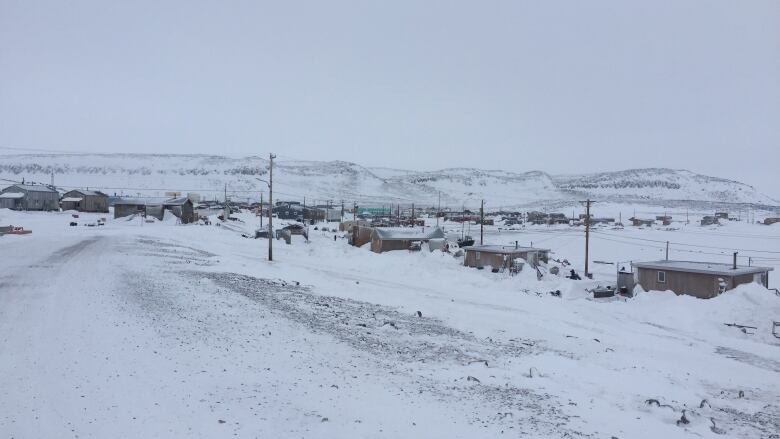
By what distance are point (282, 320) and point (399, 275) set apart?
1607 centimetres

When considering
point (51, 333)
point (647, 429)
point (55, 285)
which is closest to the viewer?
point (647, 429)

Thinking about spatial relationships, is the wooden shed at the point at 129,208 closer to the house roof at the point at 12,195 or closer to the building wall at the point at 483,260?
the house roof at the point at 12,195

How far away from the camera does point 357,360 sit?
12.6 meters

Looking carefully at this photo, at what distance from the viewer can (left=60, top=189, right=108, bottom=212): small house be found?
83125 millimetres

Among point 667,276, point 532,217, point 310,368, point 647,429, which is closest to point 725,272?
point 667,276

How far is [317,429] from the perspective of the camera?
8586 millimetres

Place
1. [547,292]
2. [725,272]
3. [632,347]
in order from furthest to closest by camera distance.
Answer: [547,292]
[725,272]
[632,347]

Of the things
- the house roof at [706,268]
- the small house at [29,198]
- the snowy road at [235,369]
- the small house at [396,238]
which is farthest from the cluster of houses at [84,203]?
the house roof at [706,268]

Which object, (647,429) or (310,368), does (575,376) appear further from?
(310,368)

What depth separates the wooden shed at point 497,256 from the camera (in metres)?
39.7

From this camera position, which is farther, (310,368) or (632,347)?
(632,347)

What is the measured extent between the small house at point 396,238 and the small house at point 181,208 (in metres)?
30.4

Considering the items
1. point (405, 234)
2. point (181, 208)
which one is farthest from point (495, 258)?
point (181, 208)

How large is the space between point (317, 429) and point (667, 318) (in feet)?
58.1
